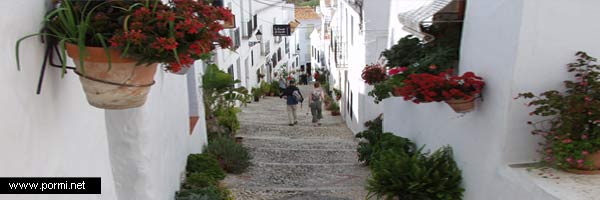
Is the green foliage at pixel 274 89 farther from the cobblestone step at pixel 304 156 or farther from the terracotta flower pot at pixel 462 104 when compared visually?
the terracotta flower pot at pixel 462 104

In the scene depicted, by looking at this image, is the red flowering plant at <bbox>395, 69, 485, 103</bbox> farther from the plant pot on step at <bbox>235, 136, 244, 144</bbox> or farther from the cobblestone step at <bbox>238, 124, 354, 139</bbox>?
the cobblestone step at <bbox>238, 124, 354, 139</bbox>

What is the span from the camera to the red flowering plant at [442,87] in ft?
16.6

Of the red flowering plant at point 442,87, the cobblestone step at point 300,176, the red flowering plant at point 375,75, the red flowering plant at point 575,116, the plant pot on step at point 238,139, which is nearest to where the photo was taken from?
the red flowering plant at point 575,116

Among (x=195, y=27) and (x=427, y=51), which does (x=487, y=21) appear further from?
(x=195, y=27)

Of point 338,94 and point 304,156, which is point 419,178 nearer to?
point 304,156

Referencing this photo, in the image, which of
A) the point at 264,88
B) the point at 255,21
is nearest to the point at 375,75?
the point at 255,21

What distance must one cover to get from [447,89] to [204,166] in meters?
4.76

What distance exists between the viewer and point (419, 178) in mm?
5758

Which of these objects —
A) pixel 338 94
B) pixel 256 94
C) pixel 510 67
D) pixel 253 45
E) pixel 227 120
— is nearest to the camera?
pixel 510 67

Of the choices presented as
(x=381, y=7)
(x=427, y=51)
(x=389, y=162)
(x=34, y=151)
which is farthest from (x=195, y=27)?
(x=381, y=7)

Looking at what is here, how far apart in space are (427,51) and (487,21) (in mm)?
1563

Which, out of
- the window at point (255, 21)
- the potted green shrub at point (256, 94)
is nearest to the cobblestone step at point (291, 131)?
the potted green shrub at point (256, 94)

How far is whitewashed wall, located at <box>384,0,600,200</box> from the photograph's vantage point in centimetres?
437

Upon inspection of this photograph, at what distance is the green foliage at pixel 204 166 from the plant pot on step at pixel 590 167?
540cm
